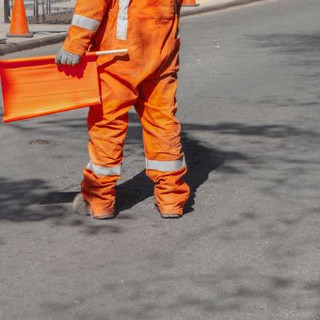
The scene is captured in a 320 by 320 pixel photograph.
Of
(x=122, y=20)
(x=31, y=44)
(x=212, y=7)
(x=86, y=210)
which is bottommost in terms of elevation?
(x=212, y=7)

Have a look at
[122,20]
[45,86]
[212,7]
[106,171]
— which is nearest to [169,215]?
[106,171]

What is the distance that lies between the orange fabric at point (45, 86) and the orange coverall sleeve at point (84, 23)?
90 millimetres

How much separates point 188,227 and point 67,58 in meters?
1.20

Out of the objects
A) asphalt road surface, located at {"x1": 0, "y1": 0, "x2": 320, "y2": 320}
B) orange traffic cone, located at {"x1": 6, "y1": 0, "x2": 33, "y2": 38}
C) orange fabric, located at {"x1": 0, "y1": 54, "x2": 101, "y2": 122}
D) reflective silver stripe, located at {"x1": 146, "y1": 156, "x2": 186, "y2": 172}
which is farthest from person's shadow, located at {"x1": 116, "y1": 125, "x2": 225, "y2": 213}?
orange traffic cone, located at {"x1": 6, "y1": 0, "x2": 33, "y2": 38}

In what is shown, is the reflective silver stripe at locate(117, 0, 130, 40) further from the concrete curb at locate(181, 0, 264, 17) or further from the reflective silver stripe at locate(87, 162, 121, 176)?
the concrete curb at locate(181, 0, 264, 17)

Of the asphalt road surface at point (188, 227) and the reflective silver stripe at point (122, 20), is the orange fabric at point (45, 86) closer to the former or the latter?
the reflective silver stripe at point (122, 20)

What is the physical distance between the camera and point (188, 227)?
21.2ft

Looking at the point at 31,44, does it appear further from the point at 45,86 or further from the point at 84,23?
the point at 84,23

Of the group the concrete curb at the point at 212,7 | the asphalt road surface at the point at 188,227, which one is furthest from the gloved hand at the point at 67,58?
the concrete curb at the point at 212,7

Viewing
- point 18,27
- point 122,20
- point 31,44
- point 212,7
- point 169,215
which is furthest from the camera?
point 212,7

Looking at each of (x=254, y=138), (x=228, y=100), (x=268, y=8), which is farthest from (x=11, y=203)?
(x=268, y=8)

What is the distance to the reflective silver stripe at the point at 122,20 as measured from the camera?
6316 millimetres

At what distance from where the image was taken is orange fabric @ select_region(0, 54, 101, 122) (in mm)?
6328

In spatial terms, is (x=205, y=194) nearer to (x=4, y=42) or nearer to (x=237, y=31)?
(x=4, y=42)
